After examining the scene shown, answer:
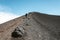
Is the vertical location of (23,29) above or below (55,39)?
above

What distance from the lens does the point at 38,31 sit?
3234cm

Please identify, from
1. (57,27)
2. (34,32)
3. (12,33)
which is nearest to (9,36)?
(12,33)

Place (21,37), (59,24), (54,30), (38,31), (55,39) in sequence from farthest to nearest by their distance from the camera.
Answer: (59,24)
(54,30)
(38,31)
(55,39)
(21,37)

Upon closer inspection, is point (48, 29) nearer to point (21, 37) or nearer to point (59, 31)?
point (59, 31)

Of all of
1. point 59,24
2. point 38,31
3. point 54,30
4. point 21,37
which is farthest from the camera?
point 59,24

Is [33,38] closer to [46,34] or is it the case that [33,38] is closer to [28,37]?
[28,37]

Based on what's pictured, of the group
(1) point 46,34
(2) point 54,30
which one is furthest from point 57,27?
(1) point 46,34

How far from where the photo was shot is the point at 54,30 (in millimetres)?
34500

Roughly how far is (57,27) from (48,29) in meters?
2.73

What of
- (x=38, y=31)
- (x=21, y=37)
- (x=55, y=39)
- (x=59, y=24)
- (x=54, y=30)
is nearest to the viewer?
(x=21, y=37)

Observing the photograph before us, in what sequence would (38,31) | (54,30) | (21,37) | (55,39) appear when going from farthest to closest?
(54,30) < (38,31) < (55,39) < (21,37)

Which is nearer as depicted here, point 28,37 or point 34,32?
point 28,37

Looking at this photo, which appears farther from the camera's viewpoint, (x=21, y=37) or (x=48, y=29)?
(x=48, y=29)

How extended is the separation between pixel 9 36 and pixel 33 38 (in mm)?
4091
